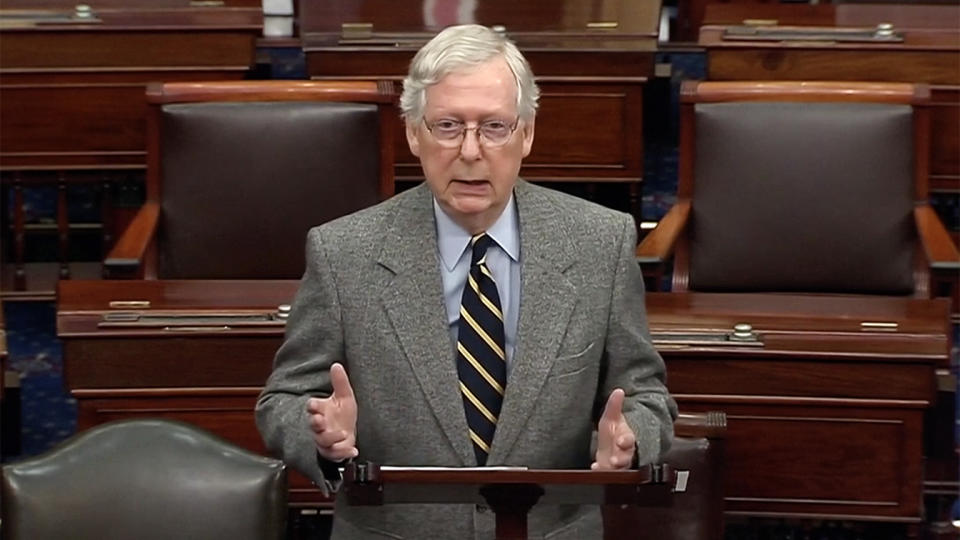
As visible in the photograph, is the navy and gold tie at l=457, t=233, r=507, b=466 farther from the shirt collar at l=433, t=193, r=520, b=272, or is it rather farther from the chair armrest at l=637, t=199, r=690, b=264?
the chair armrest at l=637, t=199, r=690, b=264

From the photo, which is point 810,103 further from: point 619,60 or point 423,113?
point 423,113

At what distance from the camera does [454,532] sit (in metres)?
1.13

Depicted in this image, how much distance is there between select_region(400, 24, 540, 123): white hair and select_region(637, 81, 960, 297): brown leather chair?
0.87m

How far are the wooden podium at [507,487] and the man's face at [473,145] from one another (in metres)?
0.25

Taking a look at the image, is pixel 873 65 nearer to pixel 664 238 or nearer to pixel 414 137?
pixel 664 238

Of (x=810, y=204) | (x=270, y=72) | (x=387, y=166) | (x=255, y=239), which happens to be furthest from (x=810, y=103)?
(x=270, y=72)

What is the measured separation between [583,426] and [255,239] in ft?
2.95

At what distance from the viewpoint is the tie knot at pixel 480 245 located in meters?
1.14

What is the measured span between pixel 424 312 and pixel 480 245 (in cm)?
6

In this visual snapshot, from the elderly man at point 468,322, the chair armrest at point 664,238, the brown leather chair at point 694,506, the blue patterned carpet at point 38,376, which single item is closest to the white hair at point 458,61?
the elderly man at point 468,322

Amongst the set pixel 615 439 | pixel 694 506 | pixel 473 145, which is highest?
pixel 473 145

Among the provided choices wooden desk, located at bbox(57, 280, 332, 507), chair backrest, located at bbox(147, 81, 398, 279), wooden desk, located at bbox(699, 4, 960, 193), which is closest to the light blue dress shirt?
wooden desk, located at bbox(57, 280, 332, 507)

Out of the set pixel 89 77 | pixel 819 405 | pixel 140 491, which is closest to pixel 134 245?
pixel 89 77

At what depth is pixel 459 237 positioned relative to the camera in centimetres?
114
